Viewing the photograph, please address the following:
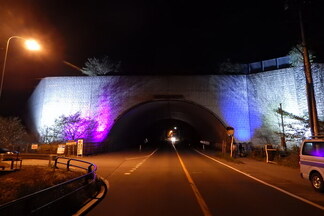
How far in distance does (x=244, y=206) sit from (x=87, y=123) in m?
26.0

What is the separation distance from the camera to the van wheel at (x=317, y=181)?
818 cm

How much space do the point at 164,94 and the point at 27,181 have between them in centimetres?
2133

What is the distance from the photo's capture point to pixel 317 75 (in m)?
25.5

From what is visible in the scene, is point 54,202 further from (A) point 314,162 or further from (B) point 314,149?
(B) point 314,149

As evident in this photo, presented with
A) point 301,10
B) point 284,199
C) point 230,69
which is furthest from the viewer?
point 230,69

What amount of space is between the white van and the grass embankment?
401 inches

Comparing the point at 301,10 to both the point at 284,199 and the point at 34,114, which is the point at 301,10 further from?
the point at 34,114

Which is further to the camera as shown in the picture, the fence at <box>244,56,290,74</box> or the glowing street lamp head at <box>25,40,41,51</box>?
the fence at <box>244,56,290,74</box>

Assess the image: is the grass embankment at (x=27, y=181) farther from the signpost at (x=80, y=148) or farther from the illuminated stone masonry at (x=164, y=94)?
the illuminated stone masonry at (x=164, y=94)

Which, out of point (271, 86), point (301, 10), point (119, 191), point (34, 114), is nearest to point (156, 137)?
point (34, 114)

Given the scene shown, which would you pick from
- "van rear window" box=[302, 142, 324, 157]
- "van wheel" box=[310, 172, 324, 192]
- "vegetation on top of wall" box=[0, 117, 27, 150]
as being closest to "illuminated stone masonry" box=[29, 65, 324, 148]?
"vegetation on top of wall" box=[0, 117, 27, 150]

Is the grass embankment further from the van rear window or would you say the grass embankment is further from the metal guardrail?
the van rear window

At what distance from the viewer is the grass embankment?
8584 mm

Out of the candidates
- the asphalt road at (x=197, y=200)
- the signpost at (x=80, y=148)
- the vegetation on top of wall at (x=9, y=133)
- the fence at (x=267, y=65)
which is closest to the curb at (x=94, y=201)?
the asphalt road at (x=197, y=200)
